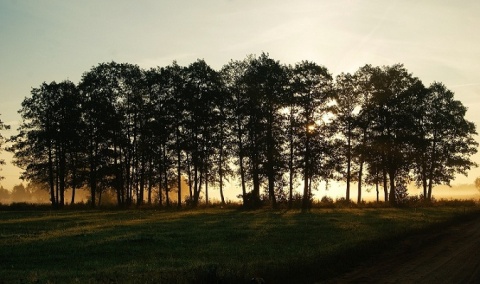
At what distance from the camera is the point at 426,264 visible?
18.2 m

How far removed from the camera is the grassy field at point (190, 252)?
52.0ft

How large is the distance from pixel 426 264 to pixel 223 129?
51489 millimetres

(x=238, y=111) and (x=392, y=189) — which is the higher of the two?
(x=238, y=111)

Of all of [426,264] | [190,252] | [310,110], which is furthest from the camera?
[310,110]

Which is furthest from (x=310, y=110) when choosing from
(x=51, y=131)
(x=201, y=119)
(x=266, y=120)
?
(x=51, y=131)

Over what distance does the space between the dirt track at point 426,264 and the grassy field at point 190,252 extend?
1031 mm

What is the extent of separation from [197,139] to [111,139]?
1459 cm

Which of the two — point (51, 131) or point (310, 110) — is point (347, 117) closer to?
point (310, 110)

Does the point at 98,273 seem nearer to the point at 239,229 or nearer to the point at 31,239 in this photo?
the point at 31,239

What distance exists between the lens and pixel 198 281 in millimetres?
14219

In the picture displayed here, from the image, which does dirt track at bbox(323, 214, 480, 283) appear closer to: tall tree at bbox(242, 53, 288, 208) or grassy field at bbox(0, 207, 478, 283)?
grassy field at bbox(0, 207, 478, 283)

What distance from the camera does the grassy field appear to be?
15.8 m

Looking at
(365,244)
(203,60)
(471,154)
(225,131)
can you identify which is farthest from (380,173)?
(365,244)

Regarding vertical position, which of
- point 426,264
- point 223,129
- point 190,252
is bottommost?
point 190,252
